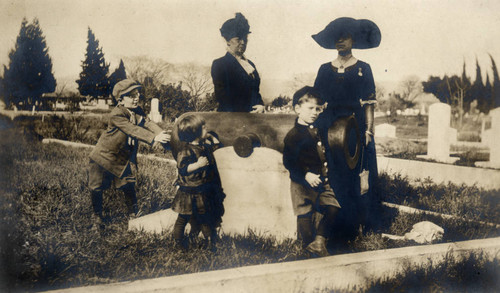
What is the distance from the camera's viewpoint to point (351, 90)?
453 cm

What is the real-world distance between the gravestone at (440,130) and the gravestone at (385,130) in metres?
0.47

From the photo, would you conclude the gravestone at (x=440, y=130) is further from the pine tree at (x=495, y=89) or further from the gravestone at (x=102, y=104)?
the gravestone at (x=102, y=104)

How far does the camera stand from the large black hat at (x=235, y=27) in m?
4.20

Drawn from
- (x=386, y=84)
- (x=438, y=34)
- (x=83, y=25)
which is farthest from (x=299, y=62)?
(x=83, y=25)

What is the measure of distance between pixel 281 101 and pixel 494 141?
2.95 m

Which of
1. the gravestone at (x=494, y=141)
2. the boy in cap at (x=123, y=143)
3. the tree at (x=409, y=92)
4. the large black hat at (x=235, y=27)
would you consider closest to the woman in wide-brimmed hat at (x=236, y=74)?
the large black hat at (x=235, y=27)

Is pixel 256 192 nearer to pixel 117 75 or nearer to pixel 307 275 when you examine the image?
pixel 307 275

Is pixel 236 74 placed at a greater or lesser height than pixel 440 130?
greater

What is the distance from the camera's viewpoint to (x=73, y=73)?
3.90 m

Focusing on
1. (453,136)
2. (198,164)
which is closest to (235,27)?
(198,164)

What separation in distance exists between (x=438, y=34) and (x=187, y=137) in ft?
10.5

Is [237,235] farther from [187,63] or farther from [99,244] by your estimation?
[187,63]

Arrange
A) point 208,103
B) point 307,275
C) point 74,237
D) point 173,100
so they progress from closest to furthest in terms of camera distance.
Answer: point 74,237, point 307,275, point 173,100, point 208,103

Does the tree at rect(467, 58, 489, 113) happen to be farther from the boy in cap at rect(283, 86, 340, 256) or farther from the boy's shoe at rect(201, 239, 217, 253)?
the boy's shoe at rect(201, 239, 217, 253)
